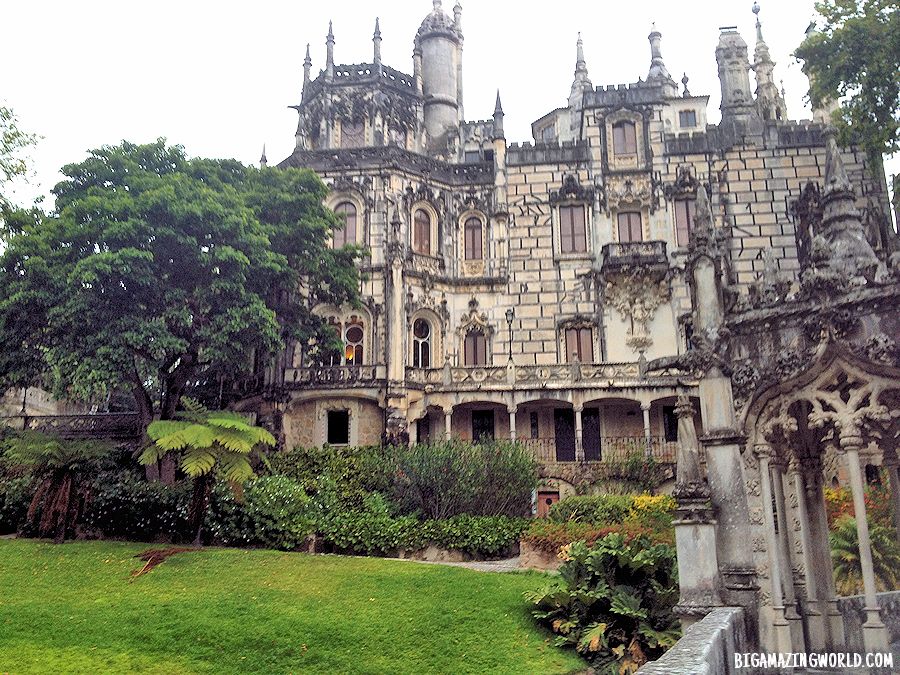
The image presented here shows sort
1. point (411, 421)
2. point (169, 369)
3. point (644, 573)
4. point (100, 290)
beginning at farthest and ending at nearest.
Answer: point (411, 421)
point (169, 369)
point (100, 290)
point (644, 573)

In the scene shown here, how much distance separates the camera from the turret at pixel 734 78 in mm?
38428

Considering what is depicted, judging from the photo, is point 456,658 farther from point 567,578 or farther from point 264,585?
point 264,585

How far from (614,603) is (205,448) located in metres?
11.8

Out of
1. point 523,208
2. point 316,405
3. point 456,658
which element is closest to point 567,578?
point 456,658

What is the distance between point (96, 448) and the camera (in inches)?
902

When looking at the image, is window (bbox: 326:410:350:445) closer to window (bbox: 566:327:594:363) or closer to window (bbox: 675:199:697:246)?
window (bbox: 566:327:594:363)

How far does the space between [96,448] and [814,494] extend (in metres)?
19.5

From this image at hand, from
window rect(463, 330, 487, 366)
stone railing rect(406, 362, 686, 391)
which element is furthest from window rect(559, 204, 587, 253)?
stone railing rect(406, 362, 686, 391)

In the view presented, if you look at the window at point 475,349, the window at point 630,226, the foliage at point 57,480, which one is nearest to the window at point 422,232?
the window at point 475,349

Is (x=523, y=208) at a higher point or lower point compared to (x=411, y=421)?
higher

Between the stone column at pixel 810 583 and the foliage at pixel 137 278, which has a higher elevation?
the foliage at pixel 137 278

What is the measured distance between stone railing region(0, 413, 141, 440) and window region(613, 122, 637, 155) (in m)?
24.9

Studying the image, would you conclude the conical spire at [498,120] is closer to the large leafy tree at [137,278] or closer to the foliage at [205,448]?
the large leafy tree at [137,278]

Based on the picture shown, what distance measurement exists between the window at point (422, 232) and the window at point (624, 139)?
31.5 ft
